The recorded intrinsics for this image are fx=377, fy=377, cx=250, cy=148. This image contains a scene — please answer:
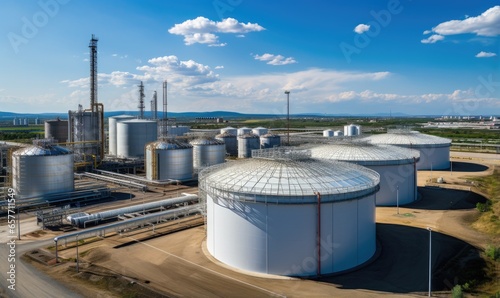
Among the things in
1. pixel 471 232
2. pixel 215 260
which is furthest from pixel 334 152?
pixel 215 260

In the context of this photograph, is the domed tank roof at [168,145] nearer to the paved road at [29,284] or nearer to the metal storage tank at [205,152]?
the metal storage tank at [205,152]

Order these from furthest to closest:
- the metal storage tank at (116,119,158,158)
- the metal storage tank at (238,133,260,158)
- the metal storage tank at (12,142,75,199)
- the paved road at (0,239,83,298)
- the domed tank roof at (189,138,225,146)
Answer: the metal storage tank at (238,133,260,158)
the metal storage tank at (116,119,158,158)
the domed tank roof at (189,138,225,146)
the metal storage tank at (12,142,75,199)
the paved road at (0,239,83,298)

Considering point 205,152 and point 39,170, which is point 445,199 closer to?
point 205,152

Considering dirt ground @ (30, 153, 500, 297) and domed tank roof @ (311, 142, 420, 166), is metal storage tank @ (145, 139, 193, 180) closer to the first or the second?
domed tank roof @ (311, 142, 420, 166)

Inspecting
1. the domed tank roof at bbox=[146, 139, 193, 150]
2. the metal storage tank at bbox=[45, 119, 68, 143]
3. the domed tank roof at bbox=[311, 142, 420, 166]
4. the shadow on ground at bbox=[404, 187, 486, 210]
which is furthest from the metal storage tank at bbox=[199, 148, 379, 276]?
the metal storage tank at bbox=[45, 119, 68, 143]

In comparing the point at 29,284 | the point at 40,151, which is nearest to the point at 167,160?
the point at 40,151
